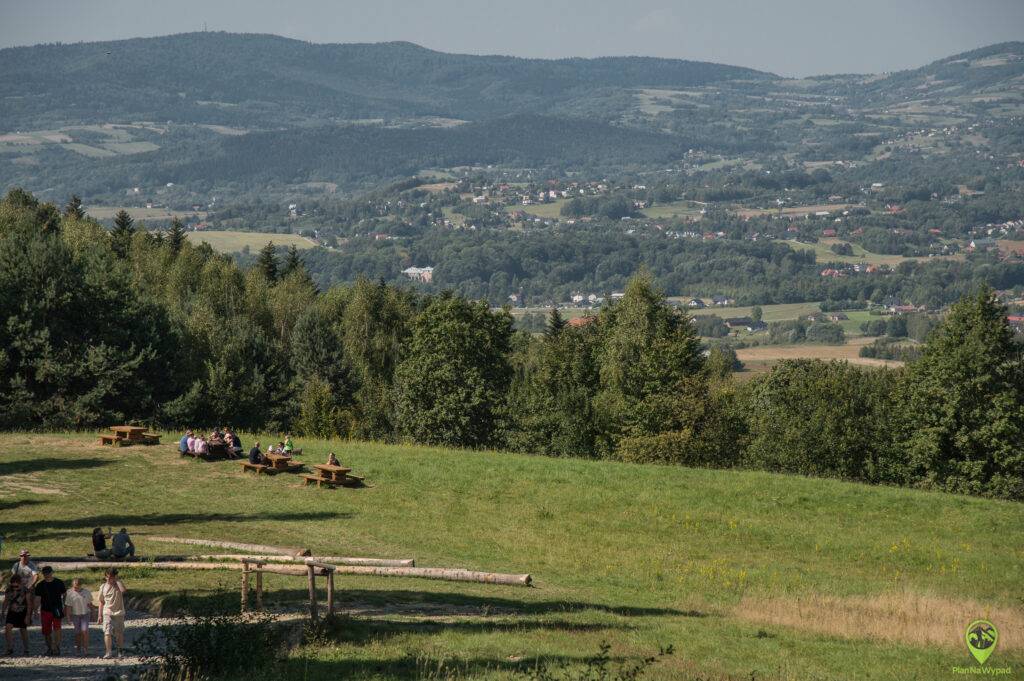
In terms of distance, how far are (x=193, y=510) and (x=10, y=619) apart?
13298 mm

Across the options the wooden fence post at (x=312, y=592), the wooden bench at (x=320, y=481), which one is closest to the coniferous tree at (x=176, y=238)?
the wooden bench at (x=320, y=481)

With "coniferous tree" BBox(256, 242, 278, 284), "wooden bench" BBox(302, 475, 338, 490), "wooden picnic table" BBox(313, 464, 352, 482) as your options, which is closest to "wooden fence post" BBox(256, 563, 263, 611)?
"wooden picnic table" BBox(313, 464, 352, 482)

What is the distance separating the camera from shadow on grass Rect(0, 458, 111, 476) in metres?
40.2

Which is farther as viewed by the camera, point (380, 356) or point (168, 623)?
point (380, 356)

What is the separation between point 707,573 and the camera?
3212 centimetres

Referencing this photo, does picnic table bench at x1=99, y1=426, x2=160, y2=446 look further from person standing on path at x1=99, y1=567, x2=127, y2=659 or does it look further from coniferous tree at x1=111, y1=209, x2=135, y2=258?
coniferous tree at x1=111, y1=209, x2=135, y2=258

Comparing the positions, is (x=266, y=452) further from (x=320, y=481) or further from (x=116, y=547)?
(x=116, y=547)

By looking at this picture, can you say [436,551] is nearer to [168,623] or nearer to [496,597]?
[496,597]

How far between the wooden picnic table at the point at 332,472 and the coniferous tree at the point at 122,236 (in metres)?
64.3

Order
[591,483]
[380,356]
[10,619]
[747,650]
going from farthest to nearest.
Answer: [380,356], [591,483], [747,650], [10,619]

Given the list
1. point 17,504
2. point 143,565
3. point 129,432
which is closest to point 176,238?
point 129,432

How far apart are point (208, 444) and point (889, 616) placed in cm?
2485

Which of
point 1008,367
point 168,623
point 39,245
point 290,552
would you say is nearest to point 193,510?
point 290,552

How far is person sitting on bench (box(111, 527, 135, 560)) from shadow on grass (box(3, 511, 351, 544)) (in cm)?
321
